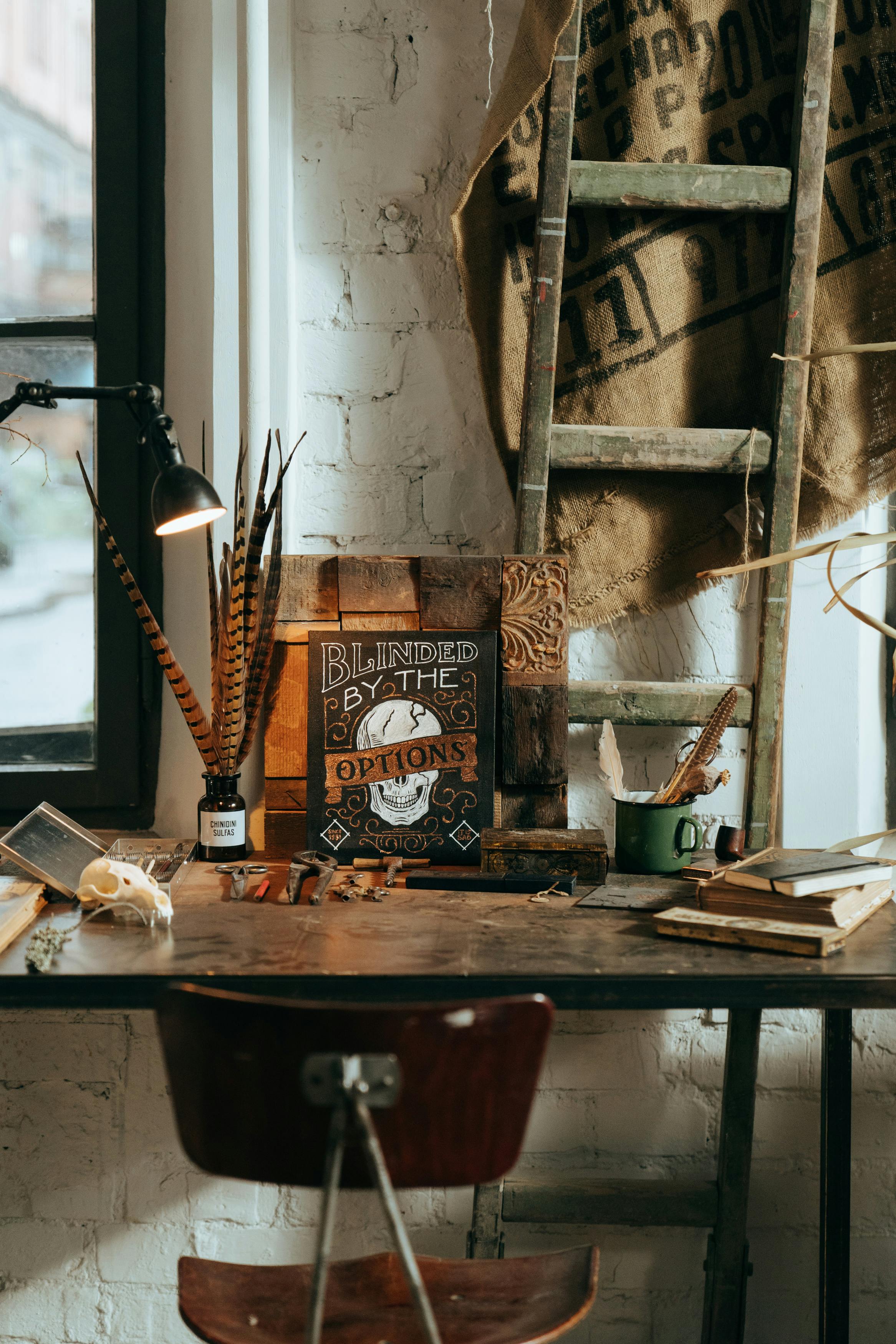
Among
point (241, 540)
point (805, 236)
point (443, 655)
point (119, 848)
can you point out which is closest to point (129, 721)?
point (119, 848)

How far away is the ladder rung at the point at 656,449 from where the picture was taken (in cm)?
156

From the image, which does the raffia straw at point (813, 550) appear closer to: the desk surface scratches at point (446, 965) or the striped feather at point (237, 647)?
the desk surface scratches at point (446, 965)

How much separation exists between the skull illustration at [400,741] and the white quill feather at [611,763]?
0.23 meters

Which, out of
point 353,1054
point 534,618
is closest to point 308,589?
point 534,618

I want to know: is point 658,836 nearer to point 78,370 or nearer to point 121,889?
point 121,889

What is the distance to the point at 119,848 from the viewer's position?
4.95 ft

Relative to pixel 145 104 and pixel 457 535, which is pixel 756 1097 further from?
pixel 145 104

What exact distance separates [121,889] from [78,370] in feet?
3.14

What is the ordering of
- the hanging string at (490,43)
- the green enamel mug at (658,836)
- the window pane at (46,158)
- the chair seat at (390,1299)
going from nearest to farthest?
the chair seat at (390,1299)
the green enamel mug at (658,836)
the hanging string at (490,43)
the window pane at (46,158)

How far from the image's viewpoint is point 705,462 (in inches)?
61.5

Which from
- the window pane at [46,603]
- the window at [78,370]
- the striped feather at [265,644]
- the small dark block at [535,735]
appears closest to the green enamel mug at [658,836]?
the small dark block at [535,735]

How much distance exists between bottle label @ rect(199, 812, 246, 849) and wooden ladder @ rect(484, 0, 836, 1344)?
51 cm

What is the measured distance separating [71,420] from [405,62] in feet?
2.57

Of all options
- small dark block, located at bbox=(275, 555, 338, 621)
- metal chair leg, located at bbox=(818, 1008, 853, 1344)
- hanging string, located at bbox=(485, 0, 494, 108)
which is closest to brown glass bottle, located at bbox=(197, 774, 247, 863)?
small dark block, located at bbox=(275, 555, 338, 621)
